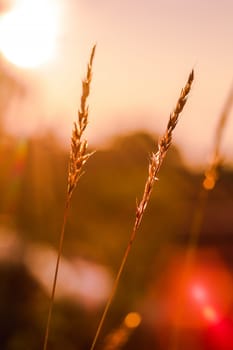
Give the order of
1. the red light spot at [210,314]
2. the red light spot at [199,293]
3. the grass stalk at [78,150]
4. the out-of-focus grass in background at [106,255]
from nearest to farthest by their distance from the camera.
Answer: the grass stalk at [78,150], the out-of-focus grass in background at [106,255], the red light spot at [210,314], the red light spot at [199,293]

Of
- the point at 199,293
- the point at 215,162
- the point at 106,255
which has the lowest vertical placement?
the point at 199,293

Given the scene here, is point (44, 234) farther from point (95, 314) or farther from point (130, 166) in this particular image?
point (130, 166)

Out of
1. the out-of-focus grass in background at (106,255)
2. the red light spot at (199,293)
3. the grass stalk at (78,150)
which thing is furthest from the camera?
the red light spot at (199,293)

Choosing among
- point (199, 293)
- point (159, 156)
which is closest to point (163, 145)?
point (159, 156)

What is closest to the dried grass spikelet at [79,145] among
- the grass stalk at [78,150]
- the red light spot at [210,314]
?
the grass stalk at [78,150]

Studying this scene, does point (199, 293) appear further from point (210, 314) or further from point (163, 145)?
point (163, 145)

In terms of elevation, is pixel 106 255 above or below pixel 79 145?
below

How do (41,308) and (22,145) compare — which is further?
(22,145)

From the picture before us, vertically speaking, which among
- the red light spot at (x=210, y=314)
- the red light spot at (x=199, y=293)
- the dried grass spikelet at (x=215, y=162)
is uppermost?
the dried grass spikelet at (x=215, y=162)

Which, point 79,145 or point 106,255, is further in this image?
point 106,255

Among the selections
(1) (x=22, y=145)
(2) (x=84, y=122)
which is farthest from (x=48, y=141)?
(2) (x=84, y=122)

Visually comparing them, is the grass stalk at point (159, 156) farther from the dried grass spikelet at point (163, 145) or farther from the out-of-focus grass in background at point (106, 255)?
the out-of-focus grass in background at point (106, 255)
